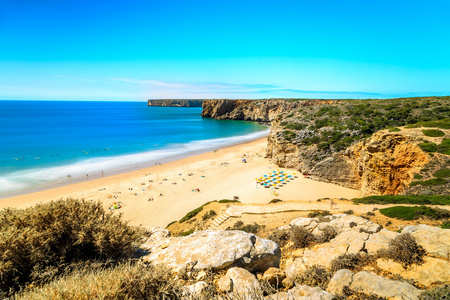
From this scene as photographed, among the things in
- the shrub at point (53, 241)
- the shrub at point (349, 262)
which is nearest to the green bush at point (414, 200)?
the shrub at point (349, 262)

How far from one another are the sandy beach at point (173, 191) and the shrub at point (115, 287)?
1394 centimetres

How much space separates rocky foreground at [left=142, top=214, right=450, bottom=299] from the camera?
3781 mm

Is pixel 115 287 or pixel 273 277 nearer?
pixel 115 287

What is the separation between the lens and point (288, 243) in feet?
26.7

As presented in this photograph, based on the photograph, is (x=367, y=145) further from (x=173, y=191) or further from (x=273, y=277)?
(x=173, y=191)

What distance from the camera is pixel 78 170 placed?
2936 centimetres

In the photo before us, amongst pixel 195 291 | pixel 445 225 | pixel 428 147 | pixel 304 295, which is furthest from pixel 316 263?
pixel 428 147

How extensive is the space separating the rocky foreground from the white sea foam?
87.6 feet

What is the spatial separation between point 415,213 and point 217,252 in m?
9.82

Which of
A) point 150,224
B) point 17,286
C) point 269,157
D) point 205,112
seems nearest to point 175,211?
point 150,224

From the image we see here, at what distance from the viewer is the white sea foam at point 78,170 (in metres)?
24.1

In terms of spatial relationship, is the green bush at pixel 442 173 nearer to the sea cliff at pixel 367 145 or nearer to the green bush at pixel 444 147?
the sea cliff at pixel 367 145

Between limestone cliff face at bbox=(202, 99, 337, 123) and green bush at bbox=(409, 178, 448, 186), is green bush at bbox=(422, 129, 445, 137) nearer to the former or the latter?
green bush at bbox=(409, 178, 448, 186)

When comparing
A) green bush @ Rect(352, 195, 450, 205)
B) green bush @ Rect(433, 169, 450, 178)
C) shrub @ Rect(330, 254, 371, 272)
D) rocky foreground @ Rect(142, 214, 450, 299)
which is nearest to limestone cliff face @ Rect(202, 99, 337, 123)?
green bush @ Rect(433, 169, 450, 178)
